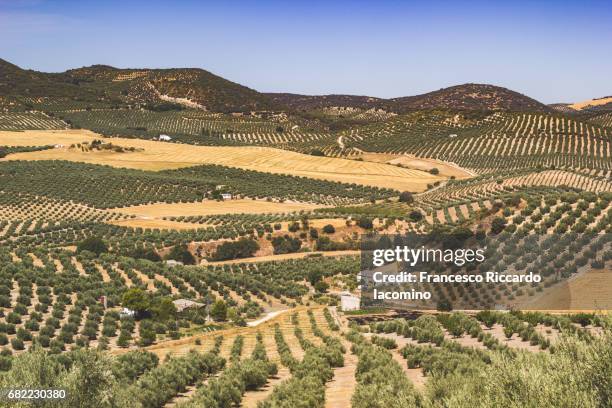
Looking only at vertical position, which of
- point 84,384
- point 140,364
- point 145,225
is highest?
point 84,384

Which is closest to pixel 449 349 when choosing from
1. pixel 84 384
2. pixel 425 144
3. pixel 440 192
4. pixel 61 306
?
pixel 84 384

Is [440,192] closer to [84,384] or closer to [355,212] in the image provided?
[355,212]

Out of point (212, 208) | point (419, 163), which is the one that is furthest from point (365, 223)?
point (419, 163)

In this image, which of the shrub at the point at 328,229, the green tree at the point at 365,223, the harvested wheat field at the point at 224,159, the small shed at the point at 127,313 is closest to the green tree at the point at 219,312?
the small shed at the point at 127,313

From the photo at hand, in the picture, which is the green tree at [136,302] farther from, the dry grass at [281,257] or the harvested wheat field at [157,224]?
the harvested wheat field at [157,224]

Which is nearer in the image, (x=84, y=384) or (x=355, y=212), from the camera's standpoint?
(x=84, y=384)

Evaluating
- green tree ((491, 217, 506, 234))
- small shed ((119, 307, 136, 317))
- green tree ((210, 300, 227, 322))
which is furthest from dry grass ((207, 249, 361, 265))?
small shed ((119, 307, 136, 317))

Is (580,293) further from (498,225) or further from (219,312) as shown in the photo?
(498,225)
